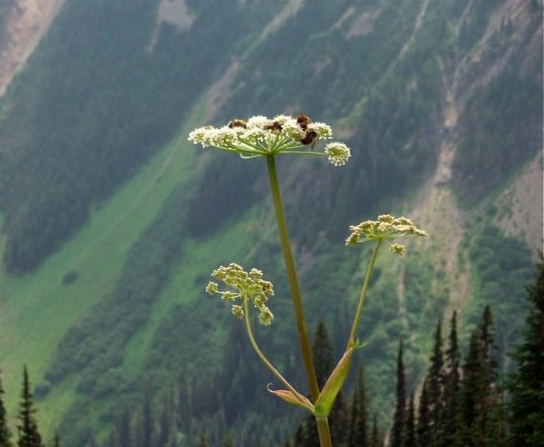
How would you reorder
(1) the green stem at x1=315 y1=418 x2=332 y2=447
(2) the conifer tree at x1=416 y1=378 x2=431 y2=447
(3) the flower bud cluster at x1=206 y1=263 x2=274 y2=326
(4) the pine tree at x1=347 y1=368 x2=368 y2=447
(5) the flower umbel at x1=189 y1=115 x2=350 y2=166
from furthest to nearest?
(4) the pine tree at x1=347 y1=368 x2=368 y2=447, (2) the conifer tree at x1=416 y1=378 x2=431 y2=447, (3) the flower bud cluster at x1=206 y1=263 x2=274 y2=326, (5) the flower umbel at x1=189 y1=115 x2=350 y2=166, (1) the green stem at x1=315 y1=418 x2=332 y2=447

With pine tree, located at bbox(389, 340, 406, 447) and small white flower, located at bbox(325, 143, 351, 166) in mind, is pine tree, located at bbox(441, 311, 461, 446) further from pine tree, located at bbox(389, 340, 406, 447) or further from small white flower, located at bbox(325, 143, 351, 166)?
small white flower, located at bbox(325, 143, 351, 166)

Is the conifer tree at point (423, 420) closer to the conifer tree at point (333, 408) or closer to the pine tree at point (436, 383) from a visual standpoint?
the pine tree at point (436, 383)

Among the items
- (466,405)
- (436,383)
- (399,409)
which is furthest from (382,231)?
(399,409)

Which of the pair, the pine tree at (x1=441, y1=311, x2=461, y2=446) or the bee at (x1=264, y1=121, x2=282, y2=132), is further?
the pine tree at (x1=441, y1=311, x2=461, y2=446)

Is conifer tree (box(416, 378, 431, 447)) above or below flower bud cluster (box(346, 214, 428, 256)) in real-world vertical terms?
above

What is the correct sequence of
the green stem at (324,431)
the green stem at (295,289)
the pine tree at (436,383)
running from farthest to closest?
the pine tree at (436,383) → the green stem at (295,289) → the green stem at (324,431)

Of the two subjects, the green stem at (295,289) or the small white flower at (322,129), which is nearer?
the green stem at (295,289)

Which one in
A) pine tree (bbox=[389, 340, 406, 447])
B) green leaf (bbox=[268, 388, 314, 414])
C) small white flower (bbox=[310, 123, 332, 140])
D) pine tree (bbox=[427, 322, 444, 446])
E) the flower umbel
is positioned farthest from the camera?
pine tree (bbox=[389, 340, 406, 447])

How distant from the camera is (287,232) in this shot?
8.27 meters

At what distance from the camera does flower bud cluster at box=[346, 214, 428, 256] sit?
862cm

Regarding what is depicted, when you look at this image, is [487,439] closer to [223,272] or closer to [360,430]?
[223,272]

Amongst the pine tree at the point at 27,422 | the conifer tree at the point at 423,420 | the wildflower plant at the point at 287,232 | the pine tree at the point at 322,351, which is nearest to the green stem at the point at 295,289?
the wildflower plant at the point at 287,232

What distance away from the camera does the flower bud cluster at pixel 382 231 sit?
28.3 ft

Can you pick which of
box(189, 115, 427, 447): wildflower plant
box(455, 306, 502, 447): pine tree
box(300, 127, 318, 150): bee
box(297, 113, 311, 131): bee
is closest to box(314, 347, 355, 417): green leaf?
box(189, 115, 427, 447): wildflower plant
